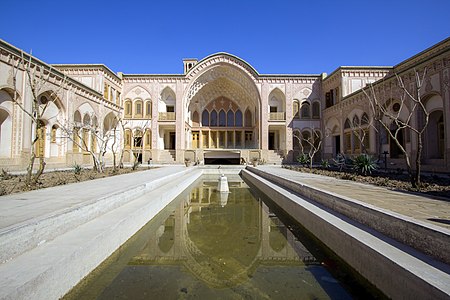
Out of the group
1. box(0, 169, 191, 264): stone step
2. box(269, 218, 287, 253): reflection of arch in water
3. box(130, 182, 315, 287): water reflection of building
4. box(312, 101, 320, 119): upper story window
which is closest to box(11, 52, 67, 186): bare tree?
box(0, 169, 191, 264): stone step

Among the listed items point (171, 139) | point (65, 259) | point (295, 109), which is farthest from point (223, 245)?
point (171, 139)

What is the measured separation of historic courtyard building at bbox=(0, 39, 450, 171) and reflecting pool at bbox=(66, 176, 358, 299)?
14053 millimetres

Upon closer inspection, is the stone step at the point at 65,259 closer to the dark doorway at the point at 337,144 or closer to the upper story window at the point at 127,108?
the dark doorway at the point at 337,144

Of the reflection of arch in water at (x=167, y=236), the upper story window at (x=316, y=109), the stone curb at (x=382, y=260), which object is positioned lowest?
the reflection of arch in water at (x=167, y=236)

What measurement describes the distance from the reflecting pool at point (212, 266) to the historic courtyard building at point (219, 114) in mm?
14053

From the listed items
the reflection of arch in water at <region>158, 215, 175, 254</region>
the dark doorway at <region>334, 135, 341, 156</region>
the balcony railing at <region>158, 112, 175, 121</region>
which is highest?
the balcony railing at <region>158, 112, 175, 121</region>

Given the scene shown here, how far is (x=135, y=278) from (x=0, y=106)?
14805mm

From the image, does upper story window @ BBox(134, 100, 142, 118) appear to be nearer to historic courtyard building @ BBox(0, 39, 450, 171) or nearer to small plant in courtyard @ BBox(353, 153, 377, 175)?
historic courtyard building @ BBox(0, 39, 450, 171)

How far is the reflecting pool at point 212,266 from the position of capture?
100 inches

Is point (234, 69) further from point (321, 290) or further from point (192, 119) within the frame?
point (321, 290)

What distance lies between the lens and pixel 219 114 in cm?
3159

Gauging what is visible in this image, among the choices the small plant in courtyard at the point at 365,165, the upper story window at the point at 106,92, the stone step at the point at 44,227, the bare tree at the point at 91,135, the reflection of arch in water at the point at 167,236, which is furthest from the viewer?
the upper story window at the point at 106,92

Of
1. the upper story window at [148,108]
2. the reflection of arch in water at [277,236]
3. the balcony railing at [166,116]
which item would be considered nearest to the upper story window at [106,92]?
the upper story window at [148,108]

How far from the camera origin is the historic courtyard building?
17078 millimetres
